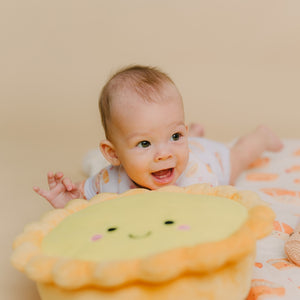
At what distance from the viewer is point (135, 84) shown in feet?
4.76

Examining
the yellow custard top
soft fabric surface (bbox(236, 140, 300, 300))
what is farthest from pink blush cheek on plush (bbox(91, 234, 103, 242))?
soft fabric surface (bbox(236, 140, 300, 300))

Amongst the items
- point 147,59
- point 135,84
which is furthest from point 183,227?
point 147,59

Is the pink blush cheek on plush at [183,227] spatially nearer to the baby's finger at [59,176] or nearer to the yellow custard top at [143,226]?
the yellow custard top at [143,226]

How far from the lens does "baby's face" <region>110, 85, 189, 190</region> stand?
1404mm

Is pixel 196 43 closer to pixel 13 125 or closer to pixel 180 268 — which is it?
pixel 13 125

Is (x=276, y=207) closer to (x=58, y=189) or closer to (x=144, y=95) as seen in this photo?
(x=144, y=95)

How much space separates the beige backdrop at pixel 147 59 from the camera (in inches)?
107

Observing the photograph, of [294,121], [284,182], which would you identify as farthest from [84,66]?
[284,182]

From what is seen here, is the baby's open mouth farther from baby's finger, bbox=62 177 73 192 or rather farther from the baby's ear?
Result: baby's finger, bbox=62 177 73 192

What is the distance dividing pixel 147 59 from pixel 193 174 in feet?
4.55

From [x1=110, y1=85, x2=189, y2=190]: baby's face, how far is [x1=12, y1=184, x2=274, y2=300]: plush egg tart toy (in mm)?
270

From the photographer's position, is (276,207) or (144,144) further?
(276,207)

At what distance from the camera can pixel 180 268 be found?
0.91 m

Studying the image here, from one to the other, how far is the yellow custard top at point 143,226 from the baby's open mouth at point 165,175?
0.26 meters
